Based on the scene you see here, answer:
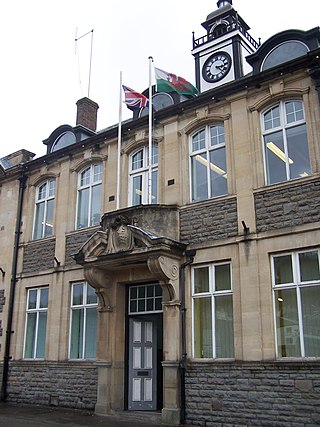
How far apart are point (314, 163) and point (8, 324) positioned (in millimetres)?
10559

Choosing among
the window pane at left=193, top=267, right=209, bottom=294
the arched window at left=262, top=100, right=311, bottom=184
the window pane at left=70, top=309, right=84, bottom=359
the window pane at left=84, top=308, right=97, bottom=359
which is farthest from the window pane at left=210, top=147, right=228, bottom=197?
the window pane at left=70, top=309, right=84, bottom=359

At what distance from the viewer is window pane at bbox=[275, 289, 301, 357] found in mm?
9852

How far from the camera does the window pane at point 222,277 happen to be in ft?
36.6

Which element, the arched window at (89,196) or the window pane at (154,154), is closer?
the window pane at (154,154)

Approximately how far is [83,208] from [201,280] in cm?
513

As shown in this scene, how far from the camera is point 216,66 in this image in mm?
28328

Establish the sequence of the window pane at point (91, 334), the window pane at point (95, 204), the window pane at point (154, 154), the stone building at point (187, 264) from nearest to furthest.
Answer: the stone building at point (187, 264)
the window pane at point (91, 334)
the window pane at point (154, 154)
the window pane at point (95, 204)

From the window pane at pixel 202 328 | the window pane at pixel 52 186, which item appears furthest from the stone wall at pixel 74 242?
the window pane at pixel 202 328

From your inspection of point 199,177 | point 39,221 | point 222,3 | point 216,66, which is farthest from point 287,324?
point 222,3

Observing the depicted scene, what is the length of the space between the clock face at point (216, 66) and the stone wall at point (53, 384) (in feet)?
61.9

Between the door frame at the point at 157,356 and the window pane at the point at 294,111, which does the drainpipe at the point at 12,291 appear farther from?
the window pane at the point at 294,111

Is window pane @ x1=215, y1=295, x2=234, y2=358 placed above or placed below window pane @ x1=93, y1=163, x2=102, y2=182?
below

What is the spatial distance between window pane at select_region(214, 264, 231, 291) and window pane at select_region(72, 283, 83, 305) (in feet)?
15.1

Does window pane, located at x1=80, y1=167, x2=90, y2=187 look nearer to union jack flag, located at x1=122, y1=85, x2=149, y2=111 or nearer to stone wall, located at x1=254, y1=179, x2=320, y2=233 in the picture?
union jack flag, located at x1=122, y1=85, x2=149, y2=111
